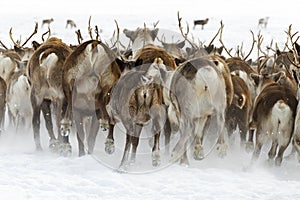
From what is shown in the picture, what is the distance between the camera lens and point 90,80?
7.98 metres

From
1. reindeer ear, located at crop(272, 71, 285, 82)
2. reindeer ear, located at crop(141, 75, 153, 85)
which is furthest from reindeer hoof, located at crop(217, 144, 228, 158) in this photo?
reindeer ear, located at crop(141, 75, 153, 85)

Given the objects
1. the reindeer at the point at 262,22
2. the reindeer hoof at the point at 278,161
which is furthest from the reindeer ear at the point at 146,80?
the reindeer at the point at 262,22

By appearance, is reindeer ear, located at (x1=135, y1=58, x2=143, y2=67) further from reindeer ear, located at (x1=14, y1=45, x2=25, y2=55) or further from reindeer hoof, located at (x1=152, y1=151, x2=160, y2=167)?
reindeer ear, located at (x1=14, y1=45, x2=25, y2=55)

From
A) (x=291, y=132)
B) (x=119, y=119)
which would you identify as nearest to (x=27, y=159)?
(x=119, y=119)

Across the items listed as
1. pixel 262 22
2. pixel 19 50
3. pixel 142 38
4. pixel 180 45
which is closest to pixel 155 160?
pixel 180 45

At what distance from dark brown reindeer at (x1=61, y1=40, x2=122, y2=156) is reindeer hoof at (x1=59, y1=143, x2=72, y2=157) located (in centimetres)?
24

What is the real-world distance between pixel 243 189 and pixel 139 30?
23.1 feet

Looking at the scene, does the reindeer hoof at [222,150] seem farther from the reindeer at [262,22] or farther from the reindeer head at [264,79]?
the reindeer at [262,22]

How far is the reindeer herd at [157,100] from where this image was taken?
24.8 ft

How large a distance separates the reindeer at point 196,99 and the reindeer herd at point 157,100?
0.02m

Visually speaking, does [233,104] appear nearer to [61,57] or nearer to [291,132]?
[291,132]

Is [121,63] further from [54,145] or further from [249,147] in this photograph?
[249,147]

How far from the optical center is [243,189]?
6664mm

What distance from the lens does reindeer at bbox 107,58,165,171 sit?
741 centimetres
